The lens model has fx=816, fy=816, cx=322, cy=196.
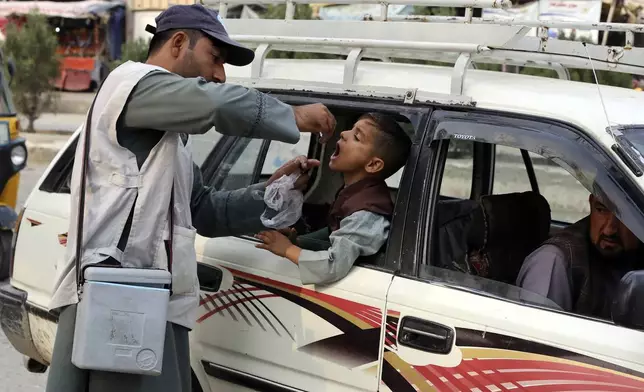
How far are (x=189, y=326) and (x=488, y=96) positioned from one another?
123 centimetres

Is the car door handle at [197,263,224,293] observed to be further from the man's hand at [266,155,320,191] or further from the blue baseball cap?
the blue baseball cap

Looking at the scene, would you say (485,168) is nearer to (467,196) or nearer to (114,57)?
(467,196)

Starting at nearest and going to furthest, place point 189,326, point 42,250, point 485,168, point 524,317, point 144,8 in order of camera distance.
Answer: point 524,317, point 189,326, point 42,250, point 485,168, point 144,8

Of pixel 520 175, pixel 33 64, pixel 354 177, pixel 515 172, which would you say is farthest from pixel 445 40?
pixel 33 64

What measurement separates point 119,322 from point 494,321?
1.09 meters

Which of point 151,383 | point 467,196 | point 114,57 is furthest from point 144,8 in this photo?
point 151,383

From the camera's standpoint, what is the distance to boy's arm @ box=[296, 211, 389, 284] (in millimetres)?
2711

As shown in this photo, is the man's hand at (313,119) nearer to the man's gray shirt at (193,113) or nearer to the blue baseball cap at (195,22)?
the man's gray shirt at (193,113)

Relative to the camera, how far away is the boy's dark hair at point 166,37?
2484 mm

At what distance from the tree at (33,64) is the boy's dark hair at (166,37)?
43.3 ft

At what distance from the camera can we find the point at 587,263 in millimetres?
2854

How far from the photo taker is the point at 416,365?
2521mm

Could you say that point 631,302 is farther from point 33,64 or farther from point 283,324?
point 33,64

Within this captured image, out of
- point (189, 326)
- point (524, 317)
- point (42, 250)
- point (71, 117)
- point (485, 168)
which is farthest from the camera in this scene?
point (71, 117)
